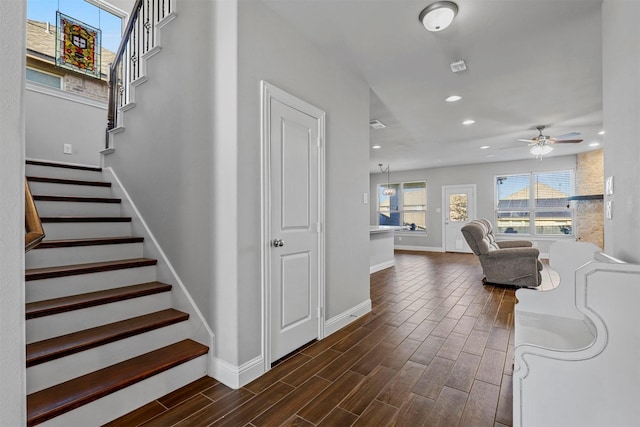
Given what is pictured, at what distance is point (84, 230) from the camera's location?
106 inches

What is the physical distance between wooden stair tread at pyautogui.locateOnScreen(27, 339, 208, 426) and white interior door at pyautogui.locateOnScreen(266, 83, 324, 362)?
646 mm

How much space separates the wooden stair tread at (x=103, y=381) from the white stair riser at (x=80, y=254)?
3.43 ft

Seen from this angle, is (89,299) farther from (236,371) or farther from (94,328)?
(236,371)

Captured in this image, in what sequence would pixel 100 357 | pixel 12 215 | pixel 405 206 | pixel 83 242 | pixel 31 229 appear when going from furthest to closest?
pixel 405 206 → pixel 83 242 → pixel 100 357 → pixel 31 229 → pixel 12 215

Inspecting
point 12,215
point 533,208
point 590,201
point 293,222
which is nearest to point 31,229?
point 12,215

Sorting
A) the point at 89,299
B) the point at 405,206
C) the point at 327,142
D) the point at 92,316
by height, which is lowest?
the point at 92,316

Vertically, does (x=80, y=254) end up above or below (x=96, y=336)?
above

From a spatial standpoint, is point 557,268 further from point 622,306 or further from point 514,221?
point 514,221

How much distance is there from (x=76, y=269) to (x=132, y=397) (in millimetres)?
1028

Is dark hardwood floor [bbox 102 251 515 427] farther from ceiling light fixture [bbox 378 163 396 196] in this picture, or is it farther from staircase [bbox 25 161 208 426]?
ceiling light fixture [bbox 378 163 396 196]

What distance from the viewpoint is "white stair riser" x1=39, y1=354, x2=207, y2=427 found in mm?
1490

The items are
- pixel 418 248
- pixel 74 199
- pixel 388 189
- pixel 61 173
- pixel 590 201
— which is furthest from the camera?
pixel 418 248

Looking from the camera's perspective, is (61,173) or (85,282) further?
(61,173)

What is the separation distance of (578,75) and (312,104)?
→ 307 centimetres
